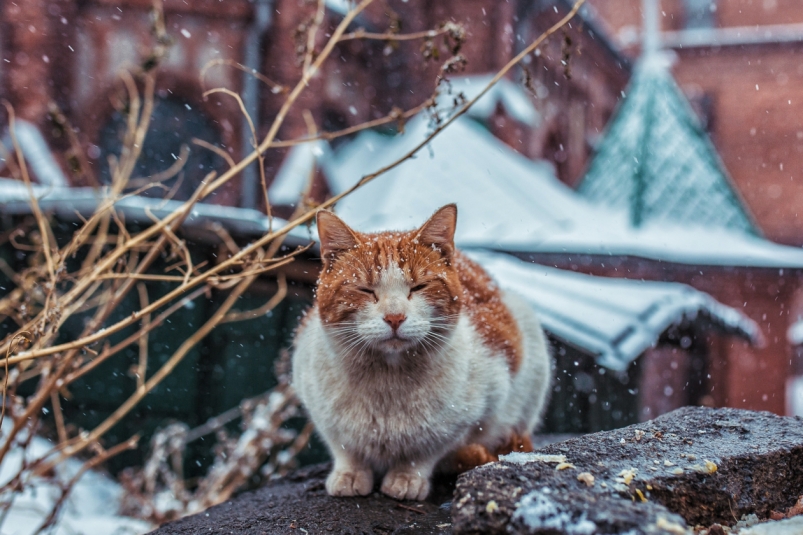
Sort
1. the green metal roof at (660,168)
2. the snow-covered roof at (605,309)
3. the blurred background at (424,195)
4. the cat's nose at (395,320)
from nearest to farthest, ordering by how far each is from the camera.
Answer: the cat's nose at (395,320) < the snow-covered roof at (605,309) < the blurred background at (424,195) < the green metal roof at (660,168)

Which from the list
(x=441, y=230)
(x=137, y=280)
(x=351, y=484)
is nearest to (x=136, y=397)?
(x=137, y=280)

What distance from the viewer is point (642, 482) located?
1215 mm

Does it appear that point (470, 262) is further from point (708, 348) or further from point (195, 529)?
point (708, 348)

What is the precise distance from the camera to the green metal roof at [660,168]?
9750 millimetres

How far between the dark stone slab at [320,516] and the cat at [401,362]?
60mm

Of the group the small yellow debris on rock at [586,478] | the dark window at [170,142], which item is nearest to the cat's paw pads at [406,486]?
the small yellow debris on rock at [586,478]

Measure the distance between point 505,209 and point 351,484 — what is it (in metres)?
6.39

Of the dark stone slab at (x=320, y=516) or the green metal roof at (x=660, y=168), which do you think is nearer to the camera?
the dark stone slab at (x=320, y=516)

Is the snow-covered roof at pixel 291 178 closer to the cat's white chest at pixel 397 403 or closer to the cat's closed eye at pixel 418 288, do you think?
the cat's white chest at pixel 397 403

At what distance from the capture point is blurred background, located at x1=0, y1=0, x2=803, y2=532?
5512mm

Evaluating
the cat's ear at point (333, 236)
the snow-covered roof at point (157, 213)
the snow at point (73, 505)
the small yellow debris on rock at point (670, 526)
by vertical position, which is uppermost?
the snow-covered roof at point (157, 213)

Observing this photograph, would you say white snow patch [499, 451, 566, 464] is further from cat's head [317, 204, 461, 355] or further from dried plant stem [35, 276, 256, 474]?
dried plant stem [35, 276, 256, 474]

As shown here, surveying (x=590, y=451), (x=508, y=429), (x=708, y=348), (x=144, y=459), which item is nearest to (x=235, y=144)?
(x=144, y=459)

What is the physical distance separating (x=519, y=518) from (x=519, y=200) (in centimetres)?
767
